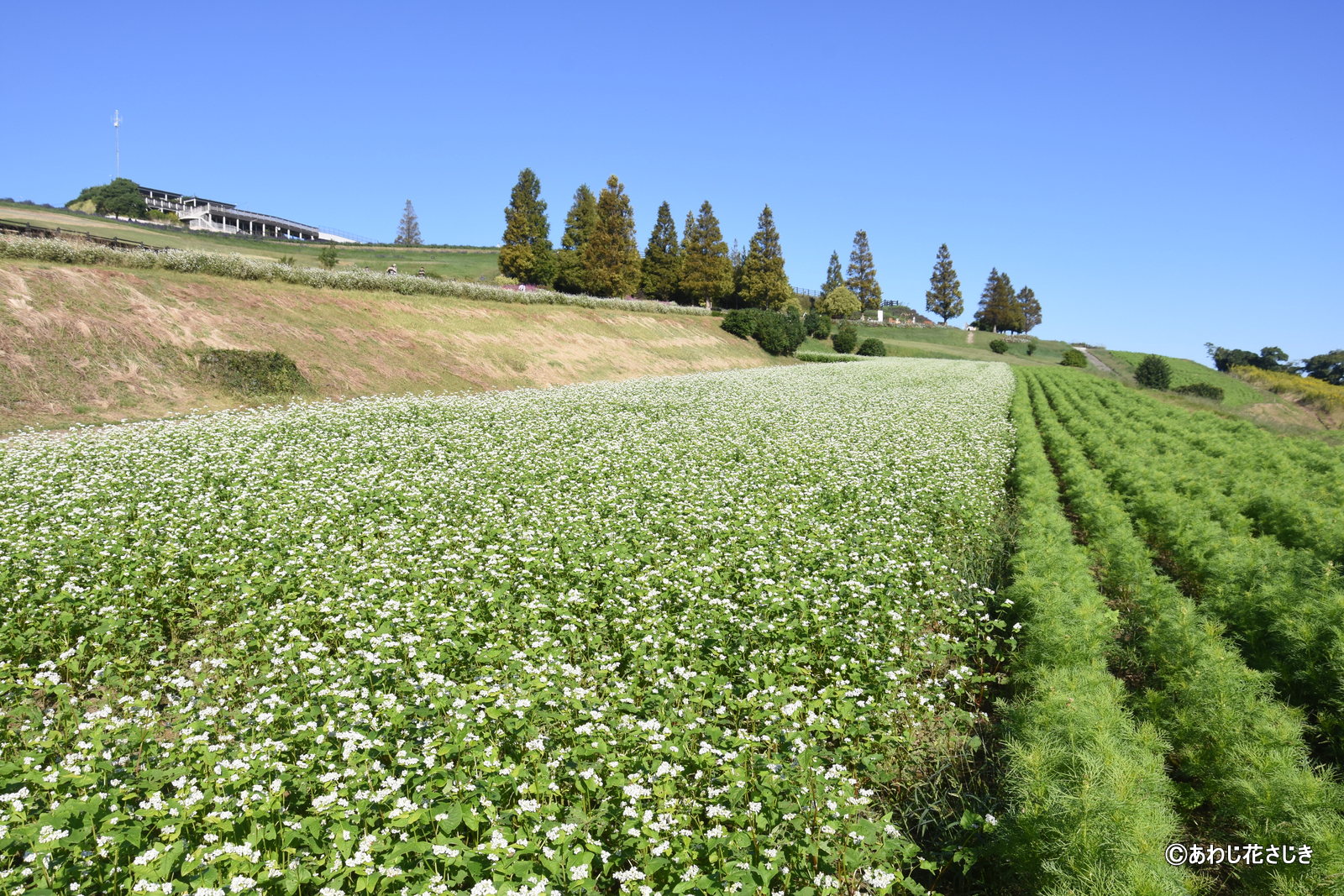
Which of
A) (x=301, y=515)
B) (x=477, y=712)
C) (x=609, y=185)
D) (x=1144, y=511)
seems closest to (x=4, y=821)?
(x=477, y=712)

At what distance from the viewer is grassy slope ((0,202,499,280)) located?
61375 millimetres

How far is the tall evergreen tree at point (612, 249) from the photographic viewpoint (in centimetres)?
6531

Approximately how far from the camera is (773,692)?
5.35m

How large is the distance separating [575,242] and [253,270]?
4348 centimetres

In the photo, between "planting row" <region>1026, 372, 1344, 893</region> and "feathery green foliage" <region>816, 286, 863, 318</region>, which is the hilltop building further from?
"planting row" <region>1026, 372, 1344, 893</region>

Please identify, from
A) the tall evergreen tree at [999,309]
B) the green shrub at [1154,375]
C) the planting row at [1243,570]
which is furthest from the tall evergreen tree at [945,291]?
the planting row at [1243,570]

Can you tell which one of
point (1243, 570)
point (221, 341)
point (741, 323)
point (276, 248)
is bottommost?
point (1243, 570)

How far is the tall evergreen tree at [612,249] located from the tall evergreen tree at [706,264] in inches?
395

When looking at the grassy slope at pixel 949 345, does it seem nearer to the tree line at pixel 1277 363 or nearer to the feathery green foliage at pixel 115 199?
the tree line at pixel 1277 363

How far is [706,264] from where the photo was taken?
249 ft

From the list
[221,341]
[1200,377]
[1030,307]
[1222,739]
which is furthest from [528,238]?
[1030,307]

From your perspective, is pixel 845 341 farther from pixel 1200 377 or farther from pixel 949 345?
pixel 1200 377

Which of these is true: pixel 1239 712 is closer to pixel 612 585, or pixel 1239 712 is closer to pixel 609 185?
pixel 612 585

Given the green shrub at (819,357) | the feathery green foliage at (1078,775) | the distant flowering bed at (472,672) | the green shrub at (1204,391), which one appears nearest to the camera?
the feathery green foliage at (1078,775)
